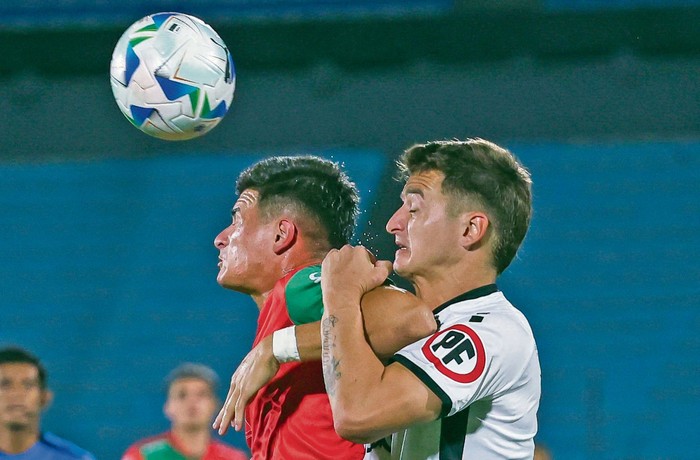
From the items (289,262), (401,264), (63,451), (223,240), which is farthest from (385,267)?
(63,451)

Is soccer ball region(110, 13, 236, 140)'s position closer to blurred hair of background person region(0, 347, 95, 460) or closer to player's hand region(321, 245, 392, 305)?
player's hand region(321, 245, 392, 305)

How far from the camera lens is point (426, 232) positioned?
252 centimetres

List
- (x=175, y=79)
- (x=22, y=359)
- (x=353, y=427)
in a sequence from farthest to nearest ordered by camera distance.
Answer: (x=22, y=359) < (x=175, y=79) < (x=353, y=427)

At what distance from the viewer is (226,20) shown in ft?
32.2

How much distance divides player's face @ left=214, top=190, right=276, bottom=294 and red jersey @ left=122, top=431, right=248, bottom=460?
2924mm

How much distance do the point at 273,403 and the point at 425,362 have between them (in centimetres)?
53

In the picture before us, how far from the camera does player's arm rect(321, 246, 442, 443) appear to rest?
223cm

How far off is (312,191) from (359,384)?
0.80 meters

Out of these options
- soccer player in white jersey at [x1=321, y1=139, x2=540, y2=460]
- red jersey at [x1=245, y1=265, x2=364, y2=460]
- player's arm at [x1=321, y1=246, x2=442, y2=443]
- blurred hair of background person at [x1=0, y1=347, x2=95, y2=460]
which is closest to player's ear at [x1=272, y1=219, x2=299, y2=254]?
red jersey at [x1=245, y1=265, x2=364, y2=460]

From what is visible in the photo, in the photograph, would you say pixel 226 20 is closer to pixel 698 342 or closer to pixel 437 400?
pixel 698 342

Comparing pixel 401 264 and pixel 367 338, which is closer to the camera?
pixel 367 338

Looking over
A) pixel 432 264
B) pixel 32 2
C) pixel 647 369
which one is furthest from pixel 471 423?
pixel 32 2

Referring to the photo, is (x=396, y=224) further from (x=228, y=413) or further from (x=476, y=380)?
(x=228, y=413)

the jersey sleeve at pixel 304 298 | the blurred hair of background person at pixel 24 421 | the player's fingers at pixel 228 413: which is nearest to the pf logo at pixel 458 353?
the jersey sleeve at pixel 304 298
